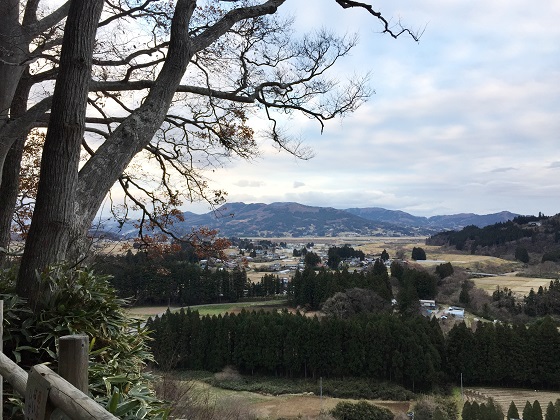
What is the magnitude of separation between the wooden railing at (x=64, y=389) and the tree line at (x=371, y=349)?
1046 inches

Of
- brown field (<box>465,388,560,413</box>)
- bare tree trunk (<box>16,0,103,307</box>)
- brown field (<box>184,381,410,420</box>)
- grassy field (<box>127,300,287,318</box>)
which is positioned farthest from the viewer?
grassy field (<box>127,300,287,318</box>)

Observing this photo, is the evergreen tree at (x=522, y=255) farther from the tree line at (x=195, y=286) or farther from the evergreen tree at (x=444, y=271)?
the tree line at (x=195, y=286)

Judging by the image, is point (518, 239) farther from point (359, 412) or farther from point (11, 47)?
point (11, 47)

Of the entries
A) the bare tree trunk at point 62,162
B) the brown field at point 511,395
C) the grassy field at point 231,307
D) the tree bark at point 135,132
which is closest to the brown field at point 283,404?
the brown field at point 511,395

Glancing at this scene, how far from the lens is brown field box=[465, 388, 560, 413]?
84.3 feet

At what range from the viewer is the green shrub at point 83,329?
2.87 meters

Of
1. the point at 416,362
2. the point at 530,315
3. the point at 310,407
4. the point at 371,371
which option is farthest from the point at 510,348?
the point at 530,315

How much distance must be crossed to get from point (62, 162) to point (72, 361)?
1999 millimetres

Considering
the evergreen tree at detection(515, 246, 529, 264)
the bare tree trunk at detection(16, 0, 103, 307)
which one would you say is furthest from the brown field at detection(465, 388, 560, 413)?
the evergreen tree at detection(515, 246, 529, 264)

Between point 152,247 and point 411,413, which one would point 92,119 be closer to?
point 152,247

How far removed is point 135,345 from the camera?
350 centimetres

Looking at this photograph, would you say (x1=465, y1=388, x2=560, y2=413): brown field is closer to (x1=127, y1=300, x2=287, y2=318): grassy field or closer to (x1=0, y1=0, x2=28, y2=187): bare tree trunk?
(x1=127, y1=300, x2=287, y2=318): grassy field

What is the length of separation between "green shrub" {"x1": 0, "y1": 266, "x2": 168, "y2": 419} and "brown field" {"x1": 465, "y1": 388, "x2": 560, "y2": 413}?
87.9 feet

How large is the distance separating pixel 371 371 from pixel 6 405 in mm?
28995
